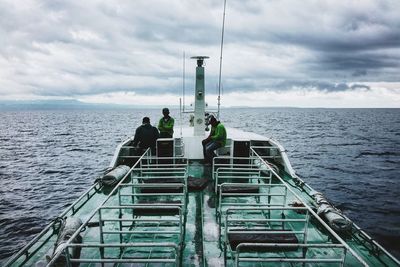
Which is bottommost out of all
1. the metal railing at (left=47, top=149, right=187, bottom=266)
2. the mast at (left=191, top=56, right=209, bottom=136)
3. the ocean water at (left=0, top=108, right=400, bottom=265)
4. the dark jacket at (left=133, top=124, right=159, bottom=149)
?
the ocean water at (left=0, top=108, right=400, bottom=265)

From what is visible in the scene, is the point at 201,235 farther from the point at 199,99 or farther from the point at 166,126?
the point at 199,99

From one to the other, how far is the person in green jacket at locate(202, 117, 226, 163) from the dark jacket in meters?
2.20

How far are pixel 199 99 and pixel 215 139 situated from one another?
3118mm

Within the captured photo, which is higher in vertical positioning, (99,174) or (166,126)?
(166,126)

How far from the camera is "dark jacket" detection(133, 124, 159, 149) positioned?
1189cm

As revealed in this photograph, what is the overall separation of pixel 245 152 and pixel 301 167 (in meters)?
18.9

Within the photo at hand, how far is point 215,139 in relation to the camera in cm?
1149

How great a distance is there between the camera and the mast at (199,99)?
45.0 ft

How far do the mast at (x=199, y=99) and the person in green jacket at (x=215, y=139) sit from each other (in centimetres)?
203

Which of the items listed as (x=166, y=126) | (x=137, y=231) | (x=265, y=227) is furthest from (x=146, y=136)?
(x=137, y=231)

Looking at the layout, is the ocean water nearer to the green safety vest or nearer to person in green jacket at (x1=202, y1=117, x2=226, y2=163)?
the green safety vest

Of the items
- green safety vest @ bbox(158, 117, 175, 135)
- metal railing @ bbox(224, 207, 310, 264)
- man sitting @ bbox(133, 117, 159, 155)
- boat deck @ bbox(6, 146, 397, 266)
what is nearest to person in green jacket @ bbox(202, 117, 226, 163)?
green safety vest @ bbox(158, 117, 175, 135)

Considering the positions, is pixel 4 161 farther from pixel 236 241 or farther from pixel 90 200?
pixel 236 241

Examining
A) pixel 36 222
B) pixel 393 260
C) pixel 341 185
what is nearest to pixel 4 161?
pixel 36 222
